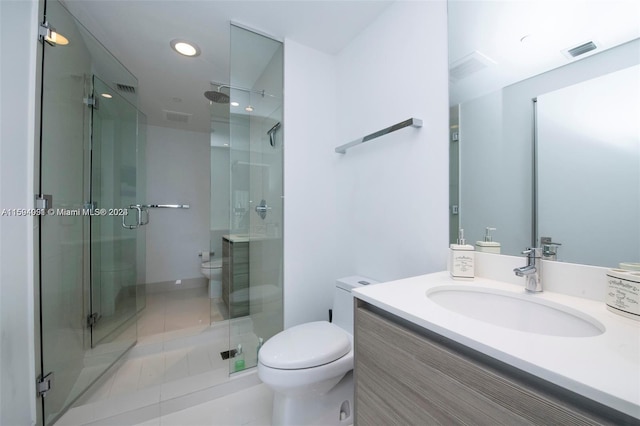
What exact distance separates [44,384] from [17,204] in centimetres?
87

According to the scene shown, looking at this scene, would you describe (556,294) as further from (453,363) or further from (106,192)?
(106,192)

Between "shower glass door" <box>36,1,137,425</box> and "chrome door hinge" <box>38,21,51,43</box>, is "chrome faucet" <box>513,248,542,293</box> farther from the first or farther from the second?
"chrome door hinge" <box>38,21,51,43</box>

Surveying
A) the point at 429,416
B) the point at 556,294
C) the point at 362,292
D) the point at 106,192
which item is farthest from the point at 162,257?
the point at 556,294

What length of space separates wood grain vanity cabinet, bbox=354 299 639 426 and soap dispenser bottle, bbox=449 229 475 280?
41cm

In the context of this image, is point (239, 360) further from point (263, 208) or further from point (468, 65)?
point (468, 65)

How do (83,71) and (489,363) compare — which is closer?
(489,363)

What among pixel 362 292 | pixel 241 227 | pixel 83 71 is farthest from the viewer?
pixel 241 227

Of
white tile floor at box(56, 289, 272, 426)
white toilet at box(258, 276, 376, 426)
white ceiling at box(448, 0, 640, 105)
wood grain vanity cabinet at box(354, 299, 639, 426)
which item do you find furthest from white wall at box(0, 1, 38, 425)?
white ceiling at box(448, 0, 640, 105)

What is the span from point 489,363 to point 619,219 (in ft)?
2.06

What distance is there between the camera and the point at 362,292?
811mm

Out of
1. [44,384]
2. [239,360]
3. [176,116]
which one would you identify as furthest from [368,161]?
[176,116]

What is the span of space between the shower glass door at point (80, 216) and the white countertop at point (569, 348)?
168 cm

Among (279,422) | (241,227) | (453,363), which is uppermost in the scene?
(241,227)

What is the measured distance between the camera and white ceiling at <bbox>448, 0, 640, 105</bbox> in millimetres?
726
